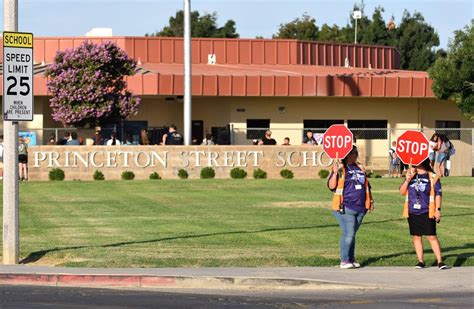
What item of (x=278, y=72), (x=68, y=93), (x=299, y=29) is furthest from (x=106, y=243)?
(x=299, y=29)

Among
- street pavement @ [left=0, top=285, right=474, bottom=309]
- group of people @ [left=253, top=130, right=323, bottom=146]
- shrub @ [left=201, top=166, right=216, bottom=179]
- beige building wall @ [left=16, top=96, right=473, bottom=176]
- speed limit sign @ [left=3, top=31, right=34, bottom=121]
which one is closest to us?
street pavement @ [left=0, top=285, right=474, bottom=309]


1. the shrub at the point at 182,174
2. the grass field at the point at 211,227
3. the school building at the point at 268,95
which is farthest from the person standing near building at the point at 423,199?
the school building at the point at 268,95

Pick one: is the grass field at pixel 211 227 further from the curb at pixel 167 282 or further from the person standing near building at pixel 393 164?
the person standing near building at pixel 393 164

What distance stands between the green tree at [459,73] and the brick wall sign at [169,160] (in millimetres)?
7168

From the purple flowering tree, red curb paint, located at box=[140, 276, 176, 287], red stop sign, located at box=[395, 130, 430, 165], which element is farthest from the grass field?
the purple flowering tree

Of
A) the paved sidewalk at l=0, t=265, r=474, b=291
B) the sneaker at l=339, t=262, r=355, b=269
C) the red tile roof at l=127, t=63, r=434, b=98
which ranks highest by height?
the red tile roof at l=127, t=63, r=434, b=98

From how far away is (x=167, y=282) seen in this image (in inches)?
560

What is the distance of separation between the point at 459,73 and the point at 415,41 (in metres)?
51.3

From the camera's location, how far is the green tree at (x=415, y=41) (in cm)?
9238

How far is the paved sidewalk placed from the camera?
46.1 feet

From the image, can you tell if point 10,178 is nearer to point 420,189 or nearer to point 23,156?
point 420,189

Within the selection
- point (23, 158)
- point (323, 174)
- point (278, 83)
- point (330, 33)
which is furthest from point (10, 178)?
point (330, 33)

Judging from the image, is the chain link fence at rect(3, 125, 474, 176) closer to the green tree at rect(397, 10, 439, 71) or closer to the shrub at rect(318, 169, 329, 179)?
the shrub at rect(318, 169, 329, 179)

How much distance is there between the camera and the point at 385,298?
516 inches
